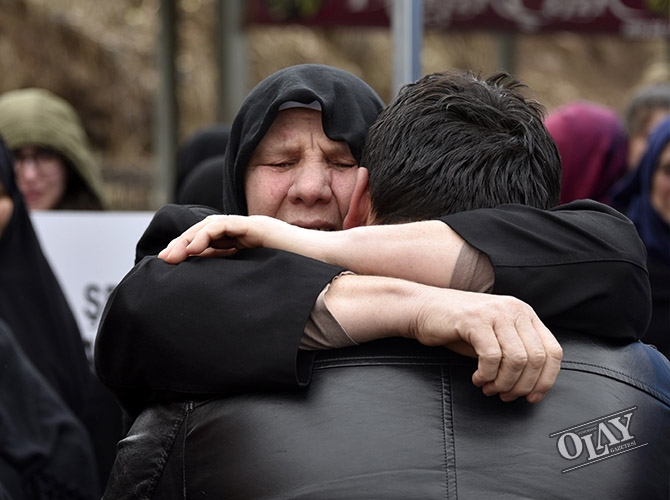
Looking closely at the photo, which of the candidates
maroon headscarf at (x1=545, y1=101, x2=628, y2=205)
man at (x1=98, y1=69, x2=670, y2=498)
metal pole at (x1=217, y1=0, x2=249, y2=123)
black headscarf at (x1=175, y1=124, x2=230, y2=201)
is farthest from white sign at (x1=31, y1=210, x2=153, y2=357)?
man at (x1=98, y1=69, x2=670, y2=498)

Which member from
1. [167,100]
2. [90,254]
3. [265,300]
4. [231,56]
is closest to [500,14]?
[231,56]

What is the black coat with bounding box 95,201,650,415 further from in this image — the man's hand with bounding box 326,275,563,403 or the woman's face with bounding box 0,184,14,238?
the woman's face with bounding box 0,184,14,238

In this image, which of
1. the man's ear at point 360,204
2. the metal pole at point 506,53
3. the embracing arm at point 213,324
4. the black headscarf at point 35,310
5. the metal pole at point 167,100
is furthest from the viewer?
the metal pole at point 506,53

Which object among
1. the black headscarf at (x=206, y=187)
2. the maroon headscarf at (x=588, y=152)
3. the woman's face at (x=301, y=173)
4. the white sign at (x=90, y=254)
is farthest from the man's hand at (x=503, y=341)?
the maroon headscarf at (x=588, y=152)

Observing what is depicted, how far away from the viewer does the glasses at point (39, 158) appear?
16.5 ft

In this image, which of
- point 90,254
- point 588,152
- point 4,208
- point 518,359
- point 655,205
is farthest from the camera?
point 588,152

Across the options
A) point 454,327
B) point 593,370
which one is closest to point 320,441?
point 454,327

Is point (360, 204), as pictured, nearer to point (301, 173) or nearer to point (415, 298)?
point (415, 298)

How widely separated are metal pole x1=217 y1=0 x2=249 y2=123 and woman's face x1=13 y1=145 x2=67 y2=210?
70.8 inches

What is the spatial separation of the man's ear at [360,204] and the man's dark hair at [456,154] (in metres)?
0.03

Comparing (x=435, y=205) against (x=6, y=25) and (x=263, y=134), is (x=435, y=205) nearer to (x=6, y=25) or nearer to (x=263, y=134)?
(x=263, y=134)

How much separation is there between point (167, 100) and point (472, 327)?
18.5ft

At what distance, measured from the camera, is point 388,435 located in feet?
5.08

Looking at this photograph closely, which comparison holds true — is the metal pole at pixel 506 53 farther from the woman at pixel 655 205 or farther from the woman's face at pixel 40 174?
the woman's face at pixel 40 174
